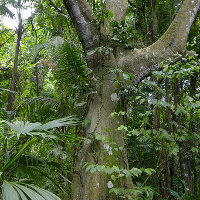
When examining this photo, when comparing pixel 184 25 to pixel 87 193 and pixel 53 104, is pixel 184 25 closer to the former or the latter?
pixel 53 104

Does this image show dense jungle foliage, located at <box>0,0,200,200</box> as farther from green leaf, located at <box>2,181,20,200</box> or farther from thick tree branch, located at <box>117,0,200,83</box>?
thick tree branch, located at <box>117,0,200,83</box>

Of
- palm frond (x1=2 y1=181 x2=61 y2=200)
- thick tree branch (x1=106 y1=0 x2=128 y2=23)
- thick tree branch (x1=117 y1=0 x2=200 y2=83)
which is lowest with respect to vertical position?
palm frond (x1=2 y1=181 x2=61 y2=200)

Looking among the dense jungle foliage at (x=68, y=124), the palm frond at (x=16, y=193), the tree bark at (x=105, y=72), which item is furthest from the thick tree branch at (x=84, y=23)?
the palm frond at (x=16, y=193)

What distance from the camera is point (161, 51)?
138 inches

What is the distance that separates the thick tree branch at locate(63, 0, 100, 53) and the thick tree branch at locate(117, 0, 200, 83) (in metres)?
0.45

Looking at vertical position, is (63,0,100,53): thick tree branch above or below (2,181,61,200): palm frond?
above

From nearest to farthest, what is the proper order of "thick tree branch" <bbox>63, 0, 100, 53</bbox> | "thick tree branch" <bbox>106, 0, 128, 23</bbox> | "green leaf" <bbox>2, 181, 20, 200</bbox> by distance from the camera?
1. "green leaf" <bbox>2, 181, 20, 200</bbox>
2. "thick tree branch" <bbox>63, 0, 100, 53</bbox>
3. "thick tree branch" <bbox>106, 0, 128, 23</bbox>

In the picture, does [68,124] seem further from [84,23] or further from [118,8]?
[118,8]

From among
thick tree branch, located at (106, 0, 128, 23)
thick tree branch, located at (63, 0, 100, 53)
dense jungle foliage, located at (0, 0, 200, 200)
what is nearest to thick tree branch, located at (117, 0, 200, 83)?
dense jungle foliage, located at (0, 0, 200, 200)

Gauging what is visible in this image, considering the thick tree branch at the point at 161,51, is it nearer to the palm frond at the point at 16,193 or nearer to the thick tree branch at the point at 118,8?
the thick tree branch at the point at 118,8

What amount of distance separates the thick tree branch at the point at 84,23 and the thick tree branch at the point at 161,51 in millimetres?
448

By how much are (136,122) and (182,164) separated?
1450mm

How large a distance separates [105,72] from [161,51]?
3.47ft

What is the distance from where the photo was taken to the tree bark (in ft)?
8.32
